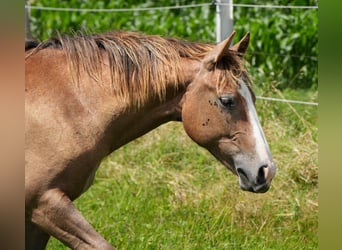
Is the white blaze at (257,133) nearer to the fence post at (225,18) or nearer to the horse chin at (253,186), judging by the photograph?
the horse chin at (253,186)

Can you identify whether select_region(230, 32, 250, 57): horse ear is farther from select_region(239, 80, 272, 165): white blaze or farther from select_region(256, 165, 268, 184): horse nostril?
select_region(256, 165, 268, 184): horse nostril

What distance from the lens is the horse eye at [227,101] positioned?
3762 mm

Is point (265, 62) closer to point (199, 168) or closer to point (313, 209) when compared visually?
point (199, 168)

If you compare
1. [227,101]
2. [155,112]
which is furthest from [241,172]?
[155,112]

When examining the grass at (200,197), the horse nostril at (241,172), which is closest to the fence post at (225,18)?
the grass at (200,197)

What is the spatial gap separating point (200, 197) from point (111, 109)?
2205 mm

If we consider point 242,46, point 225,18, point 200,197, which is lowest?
point 200,197

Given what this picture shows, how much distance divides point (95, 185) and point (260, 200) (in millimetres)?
1630

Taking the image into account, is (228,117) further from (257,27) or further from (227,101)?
(257,27)

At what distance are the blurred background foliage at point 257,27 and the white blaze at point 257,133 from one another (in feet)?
15.8

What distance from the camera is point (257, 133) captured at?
3.74 metres

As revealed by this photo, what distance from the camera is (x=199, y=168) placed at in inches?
251
